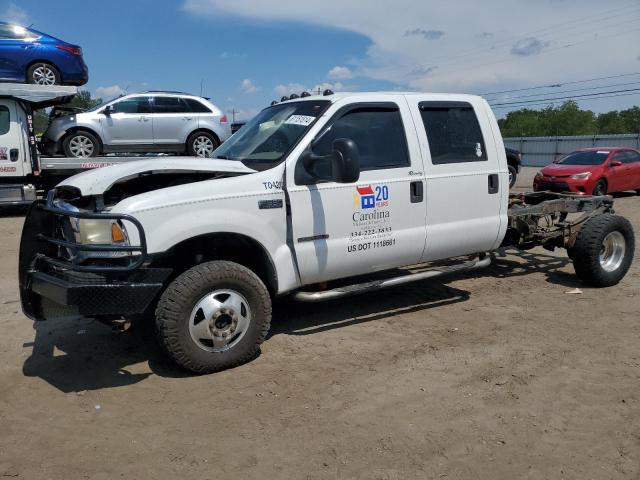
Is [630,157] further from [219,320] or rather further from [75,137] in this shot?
[219,320]

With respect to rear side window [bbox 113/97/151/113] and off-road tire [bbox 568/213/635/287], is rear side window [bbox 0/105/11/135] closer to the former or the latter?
rear side window [bbox 113/97/151/113]

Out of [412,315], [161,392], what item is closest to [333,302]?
[412,315]

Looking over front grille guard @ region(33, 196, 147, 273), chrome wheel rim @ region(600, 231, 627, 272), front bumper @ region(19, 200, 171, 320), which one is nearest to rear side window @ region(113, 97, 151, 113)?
front bumper @ region(19, 200, 171, 320)

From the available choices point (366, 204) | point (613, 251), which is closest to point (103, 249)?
point (366, 204)

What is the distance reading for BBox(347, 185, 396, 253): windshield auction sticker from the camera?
4.72 m

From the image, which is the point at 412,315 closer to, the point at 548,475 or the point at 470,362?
the point at 470,362

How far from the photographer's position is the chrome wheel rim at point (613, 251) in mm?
6617

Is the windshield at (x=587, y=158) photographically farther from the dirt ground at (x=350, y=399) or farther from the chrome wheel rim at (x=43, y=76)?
the chrome wheel rim at (x=43, y=76)

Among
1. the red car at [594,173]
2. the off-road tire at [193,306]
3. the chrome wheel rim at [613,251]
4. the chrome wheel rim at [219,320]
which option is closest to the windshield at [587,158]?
the red car at [594,173]

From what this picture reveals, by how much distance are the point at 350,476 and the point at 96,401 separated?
6.21 ft

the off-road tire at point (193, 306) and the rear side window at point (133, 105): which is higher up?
the rear side window at point (133, 105)

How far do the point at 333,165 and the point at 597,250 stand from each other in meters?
3.67

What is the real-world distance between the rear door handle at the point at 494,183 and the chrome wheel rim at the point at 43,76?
10346mm

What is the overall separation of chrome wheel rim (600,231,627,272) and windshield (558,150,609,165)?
10.8 m
